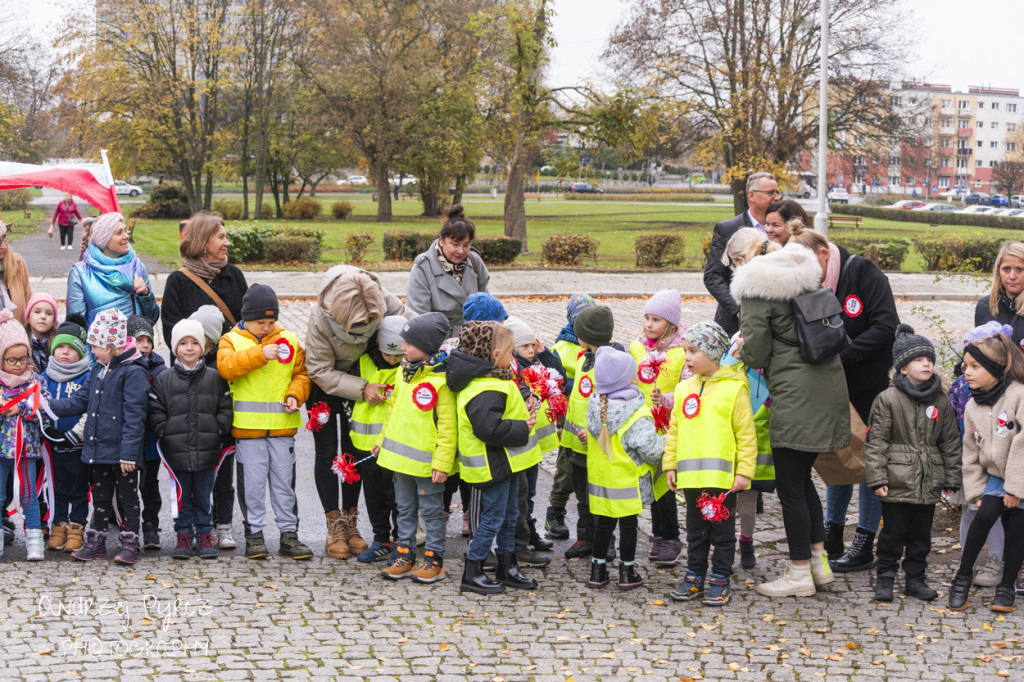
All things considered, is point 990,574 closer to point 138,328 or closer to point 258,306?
point 258,306

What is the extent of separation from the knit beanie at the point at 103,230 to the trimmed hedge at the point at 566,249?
64.6ft

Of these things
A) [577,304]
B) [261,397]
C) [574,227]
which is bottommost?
[261,397]

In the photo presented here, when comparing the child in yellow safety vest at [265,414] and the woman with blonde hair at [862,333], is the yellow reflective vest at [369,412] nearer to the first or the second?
the child in yellow safety vest at [265,414]

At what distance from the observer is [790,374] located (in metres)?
5.41

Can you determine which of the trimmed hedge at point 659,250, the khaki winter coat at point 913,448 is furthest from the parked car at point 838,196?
the khaki winter coat at point 913,448

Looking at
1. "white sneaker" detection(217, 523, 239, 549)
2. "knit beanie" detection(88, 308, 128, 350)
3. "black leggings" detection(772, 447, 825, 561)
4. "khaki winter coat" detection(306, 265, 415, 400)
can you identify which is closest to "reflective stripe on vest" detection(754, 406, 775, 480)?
"black leggings" detection(772, 447, 825, 561)

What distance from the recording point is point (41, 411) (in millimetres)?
6004

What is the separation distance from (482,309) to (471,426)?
766mm

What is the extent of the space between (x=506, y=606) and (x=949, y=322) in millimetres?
14159

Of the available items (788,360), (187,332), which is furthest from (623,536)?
(187,332)

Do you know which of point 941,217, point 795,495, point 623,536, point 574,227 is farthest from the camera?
point 941,217

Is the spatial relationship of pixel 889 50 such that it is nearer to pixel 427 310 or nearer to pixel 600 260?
pixel 600 260

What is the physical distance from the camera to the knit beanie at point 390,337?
6078 mm

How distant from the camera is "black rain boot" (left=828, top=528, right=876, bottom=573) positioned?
235 inches
